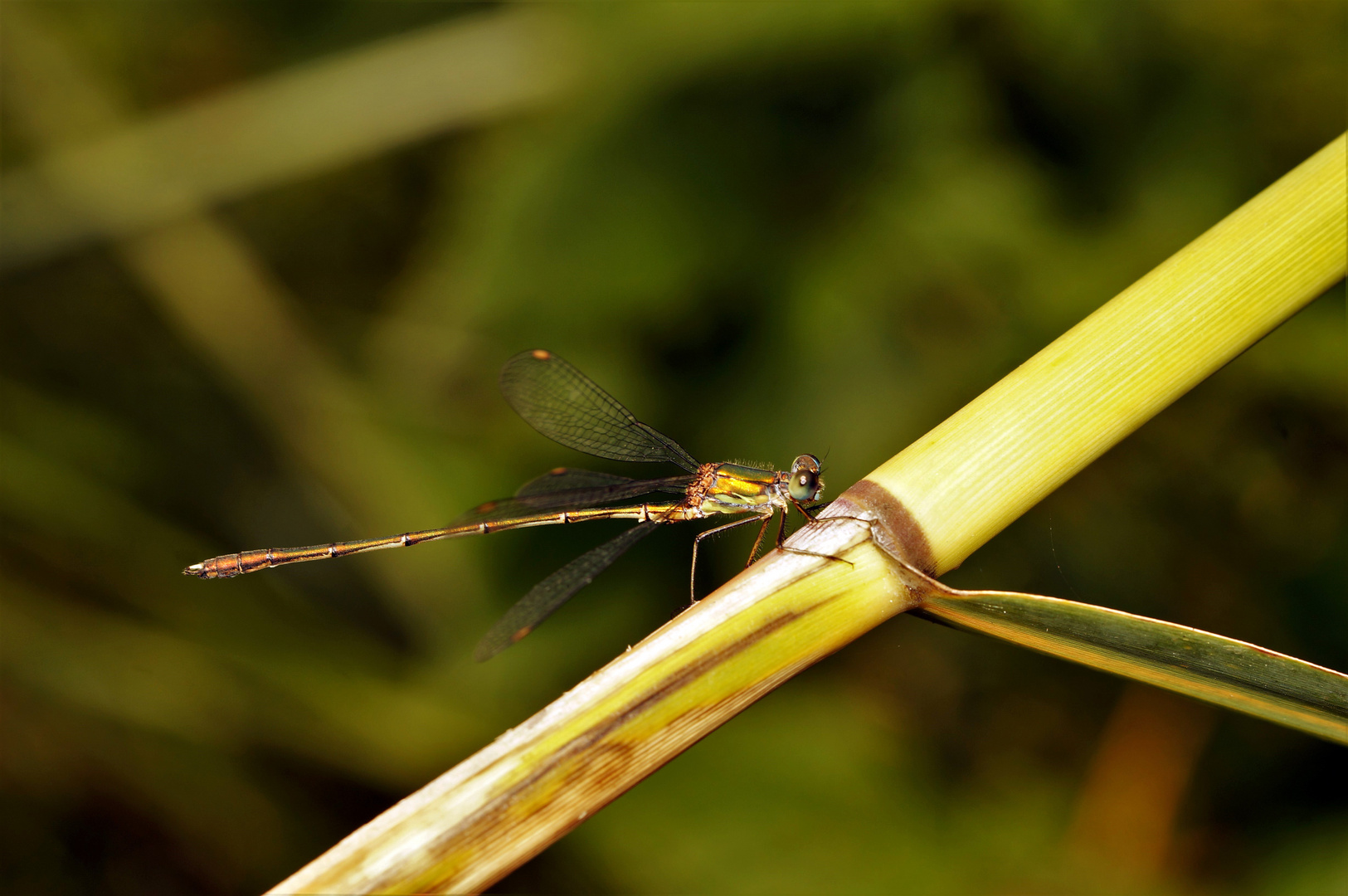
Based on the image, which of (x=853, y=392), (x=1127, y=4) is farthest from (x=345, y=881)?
(x=1127, y=4)

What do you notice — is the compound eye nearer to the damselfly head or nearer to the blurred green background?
the damselfly head

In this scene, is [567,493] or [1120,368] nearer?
[1120,368]

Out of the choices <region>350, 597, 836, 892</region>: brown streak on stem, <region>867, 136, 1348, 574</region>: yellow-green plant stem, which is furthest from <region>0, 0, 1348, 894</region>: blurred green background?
<region>350, 597, 836, 892</region>: brown streak on stem

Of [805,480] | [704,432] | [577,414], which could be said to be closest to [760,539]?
[805,480]

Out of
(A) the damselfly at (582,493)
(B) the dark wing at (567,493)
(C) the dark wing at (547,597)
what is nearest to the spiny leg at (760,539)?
(A) the damselfly at (582,493)

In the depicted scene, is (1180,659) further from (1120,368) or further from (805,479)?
(805,479)

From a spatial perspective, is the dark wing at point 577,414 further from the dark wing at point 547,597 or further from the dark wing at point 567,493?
the dark wing at point 547,597
